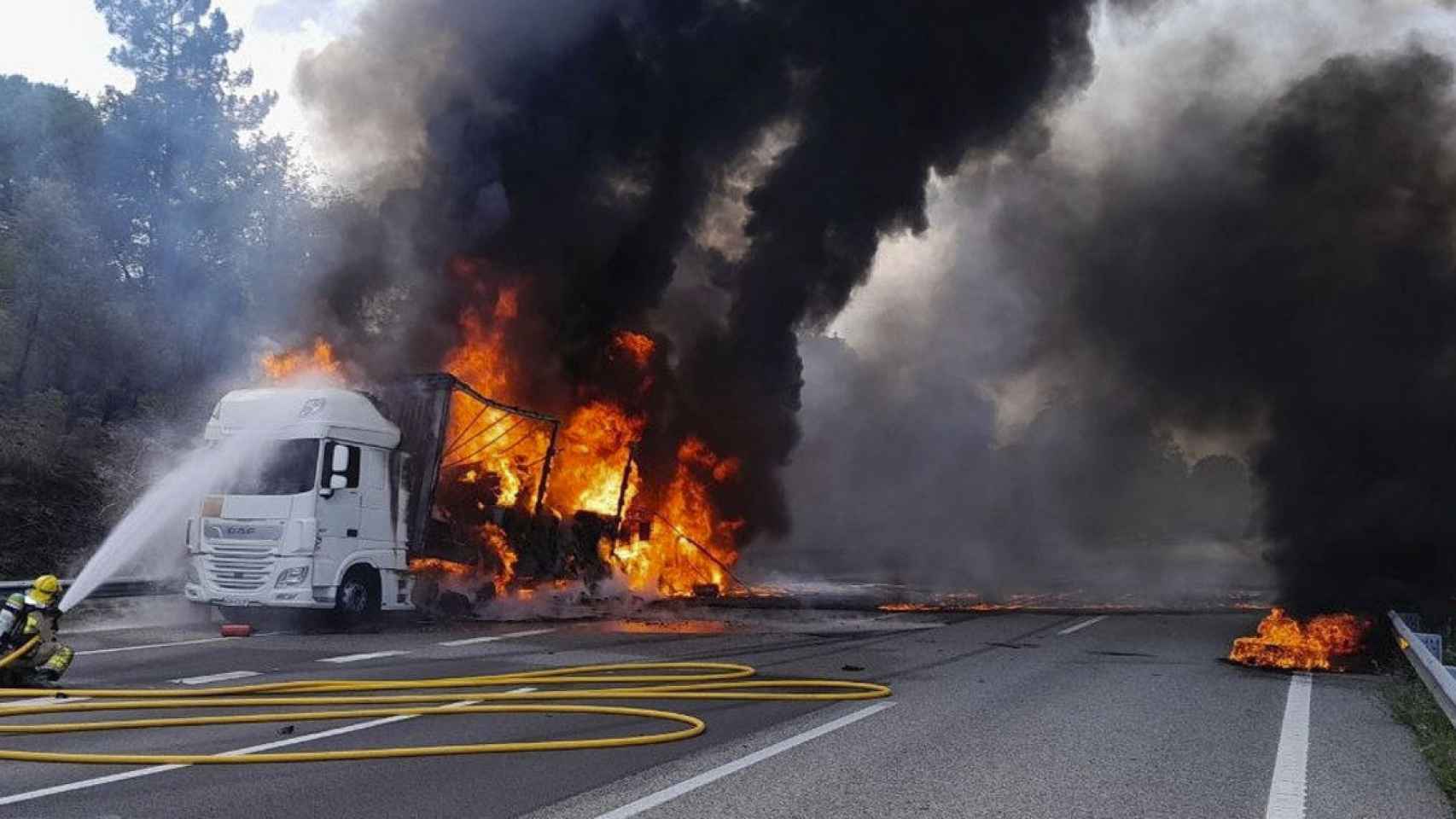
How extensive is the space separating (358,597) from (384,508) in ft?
4.38

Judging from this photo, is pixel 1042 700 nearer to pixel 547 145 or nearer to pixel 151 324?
pixel 547 145

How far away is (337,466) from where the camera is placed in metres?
16.6

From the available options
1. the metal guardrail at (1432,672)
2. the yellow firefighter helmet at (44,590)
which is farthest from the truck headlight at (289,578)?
the metal guardrail at (1432,672)

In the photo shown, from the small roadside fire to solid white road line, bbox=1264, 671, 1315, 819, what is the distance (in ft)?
7.76

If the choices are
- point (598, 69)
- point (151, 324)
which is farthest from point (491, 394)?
point (151, 324)

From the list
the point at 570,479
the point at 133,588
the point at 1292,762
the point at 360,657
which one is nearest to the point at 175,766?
the point at 360,657

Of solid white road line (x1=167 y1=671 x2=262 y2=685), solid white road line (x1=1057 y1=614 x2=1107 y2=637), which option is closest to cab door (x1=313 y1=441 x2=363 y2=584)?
solid white road line (x1=167 y1=671 x2=262 y2=685)

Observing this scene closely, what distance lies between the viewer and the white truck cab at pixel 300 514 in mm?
16172

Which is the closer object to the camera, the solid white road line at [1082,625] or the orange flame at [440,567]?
the solid white road line at [1082,625]

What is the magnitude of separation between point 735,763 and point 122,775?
363 centimetres

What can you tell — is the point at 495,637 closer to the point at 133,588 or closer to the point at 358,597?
the point at 358,597

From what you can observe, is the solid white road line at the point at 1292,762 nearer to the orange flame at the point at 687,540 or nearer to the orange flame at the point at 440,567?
the orange flame at the point at 440,567

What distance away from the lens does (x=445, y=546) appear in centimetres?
1864

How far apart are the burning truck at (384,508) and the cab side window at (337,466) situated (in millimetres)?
17
